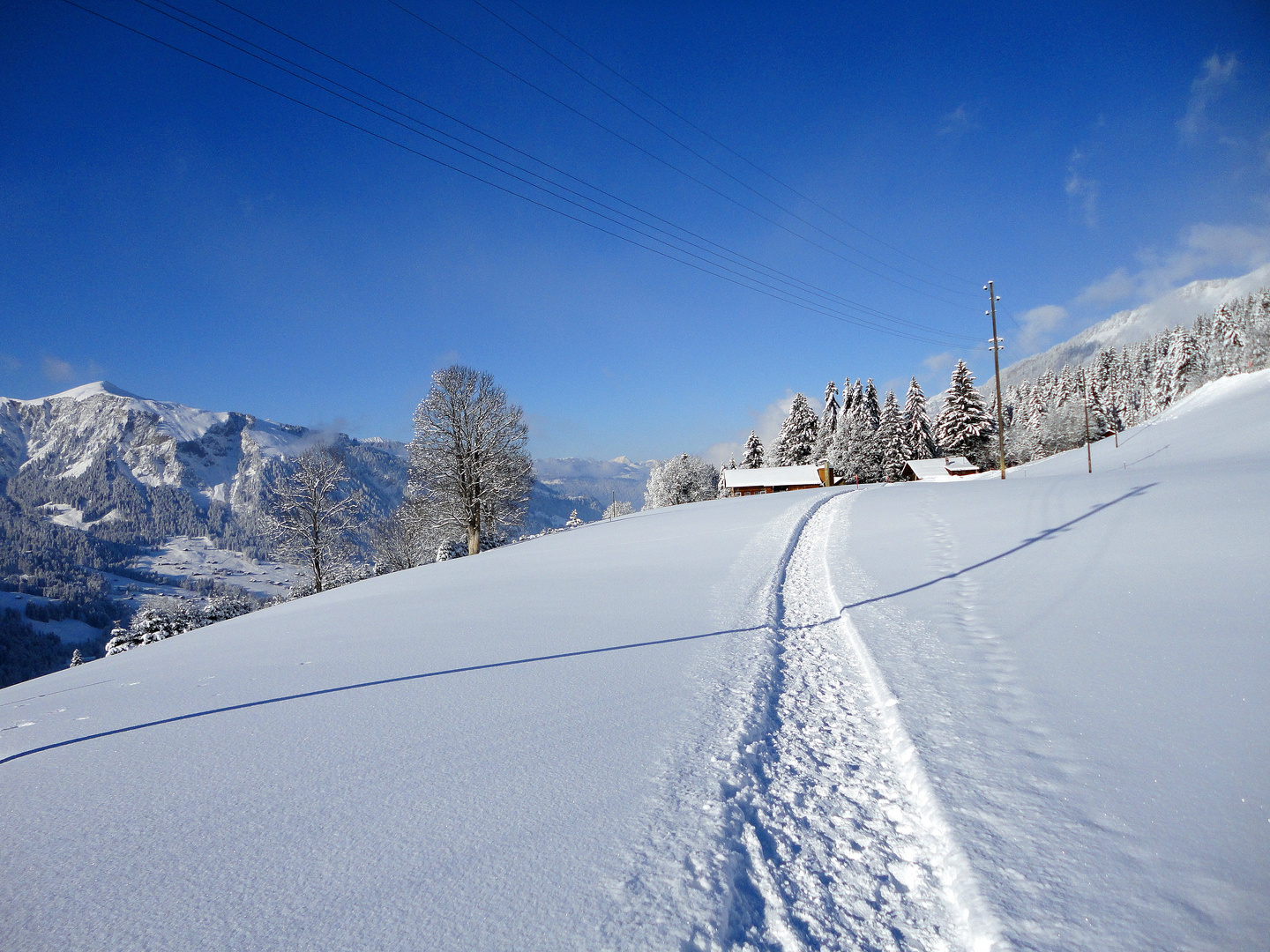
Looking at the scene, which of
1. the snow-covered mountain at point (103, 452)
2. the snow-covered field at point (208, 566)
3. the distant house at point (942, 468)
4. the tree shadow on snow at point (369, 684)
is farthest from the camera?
the snow-covered mountain at point (103, 452)

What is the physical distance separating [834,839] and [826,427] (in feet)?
208

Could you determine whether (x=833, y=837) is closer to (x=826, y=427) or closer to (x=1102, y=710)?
(x=1102, y=710)

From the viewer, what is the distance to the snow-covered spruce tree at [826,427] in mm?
59844

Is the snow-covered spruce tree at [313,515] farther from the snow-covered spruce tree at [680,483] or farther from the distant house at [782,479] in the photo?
the snow-covered spruce tree at [680,483]

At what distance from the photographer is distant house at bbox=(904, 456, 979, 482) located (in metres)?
49.8

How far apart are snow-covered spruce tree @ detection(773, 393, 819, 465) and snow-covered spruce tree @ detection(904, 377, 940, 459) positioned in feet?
34.4

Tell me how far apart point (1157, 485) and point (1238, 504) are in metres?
4.69

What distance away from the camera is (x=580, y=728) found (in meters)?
4.52

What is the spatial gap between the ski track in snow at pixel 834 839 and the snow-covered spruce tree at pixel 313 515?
2502cm

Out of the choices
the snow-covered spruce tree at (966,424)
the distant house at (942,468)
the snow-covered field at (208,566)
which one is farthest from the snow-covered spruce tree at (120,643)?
the snow-covered field at (208,566)

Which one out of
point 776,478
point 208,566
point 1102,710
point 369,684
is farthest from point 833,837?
point 208,566

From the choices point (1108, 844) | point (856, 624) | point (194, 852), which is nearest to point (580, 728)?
point (194, 852)

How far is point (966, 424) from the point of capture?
53594mm

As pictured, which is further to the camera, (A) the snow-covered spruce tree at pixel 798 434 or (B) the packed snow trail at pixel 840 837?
(A) the snow-covered spruce tree at pixel 798 434
